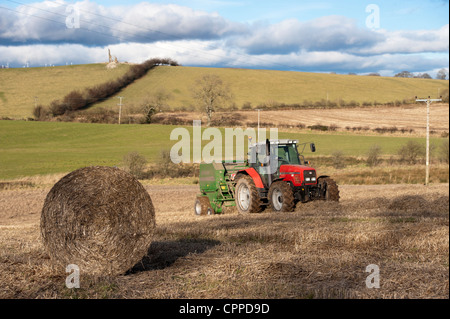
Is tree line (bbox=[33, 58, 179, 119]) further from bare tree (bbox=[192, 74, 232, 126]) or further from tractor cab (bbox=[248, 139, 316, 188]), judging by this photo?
tractor cab (bbox=[248, 139, 316, 188])

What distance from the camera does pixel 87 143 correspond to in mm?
44812

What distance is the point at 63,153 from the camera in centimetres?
3741

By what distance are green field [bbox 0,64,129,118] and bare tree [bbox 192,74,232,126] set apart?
50.5ft

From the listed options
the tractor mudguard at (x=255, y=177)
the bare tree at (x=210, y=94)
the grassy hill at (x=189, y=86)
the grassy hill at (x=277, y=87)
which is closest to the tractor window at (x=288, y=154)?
the tractor mudguard at (x=255, y=177)

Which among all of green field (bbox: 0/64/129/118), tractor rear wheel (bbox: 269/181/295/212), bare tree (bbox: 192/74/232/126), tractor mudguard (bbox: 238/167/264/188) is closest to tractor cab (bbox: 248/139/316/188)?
tractor mudguard (bbox: 238/167/264/188)

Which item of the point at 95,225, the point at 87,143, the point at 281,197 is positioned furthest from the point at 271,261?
the point at 87,143

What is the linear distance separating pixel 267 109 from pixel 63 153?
28681mm

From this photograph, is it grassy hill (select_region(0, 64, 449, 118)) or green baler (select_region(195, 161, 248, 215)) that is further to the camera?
grassy hill (select_region(0, 64, 449, 118))

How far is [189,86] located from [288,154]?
153 ft

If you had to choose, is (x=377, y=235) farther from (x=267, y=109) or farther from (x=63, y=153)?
(x=267, y=109)

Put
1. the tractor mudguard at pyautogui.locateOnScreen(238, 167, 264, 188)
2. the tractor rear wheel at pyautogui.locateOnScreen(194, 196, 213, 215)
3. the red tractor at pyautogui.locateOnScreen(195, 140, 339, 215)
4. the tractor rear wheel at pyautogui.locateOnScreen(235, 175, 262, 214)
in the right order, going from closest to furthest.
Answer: the red tractor at pyautogui.locateOnScreen(195, 140, 339, 215) → the tractor rear wheel at pyautogui.locateOnScreen(235, 175, 262, 214) → the tractor mudguard at pyautogui.locateOnScreen(238, 167, 264, 188) → the tractor rear wheel at pyautogui.locateOnScreen(194, 196, 213, 215)

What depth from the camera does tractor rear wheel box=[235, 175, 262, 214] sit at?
14.2 m

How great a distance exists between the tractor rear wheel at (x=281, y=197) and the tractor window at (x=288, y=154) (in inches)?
41.6

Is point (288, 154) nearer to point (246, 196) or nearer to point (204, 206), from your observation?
point (246, 196)
